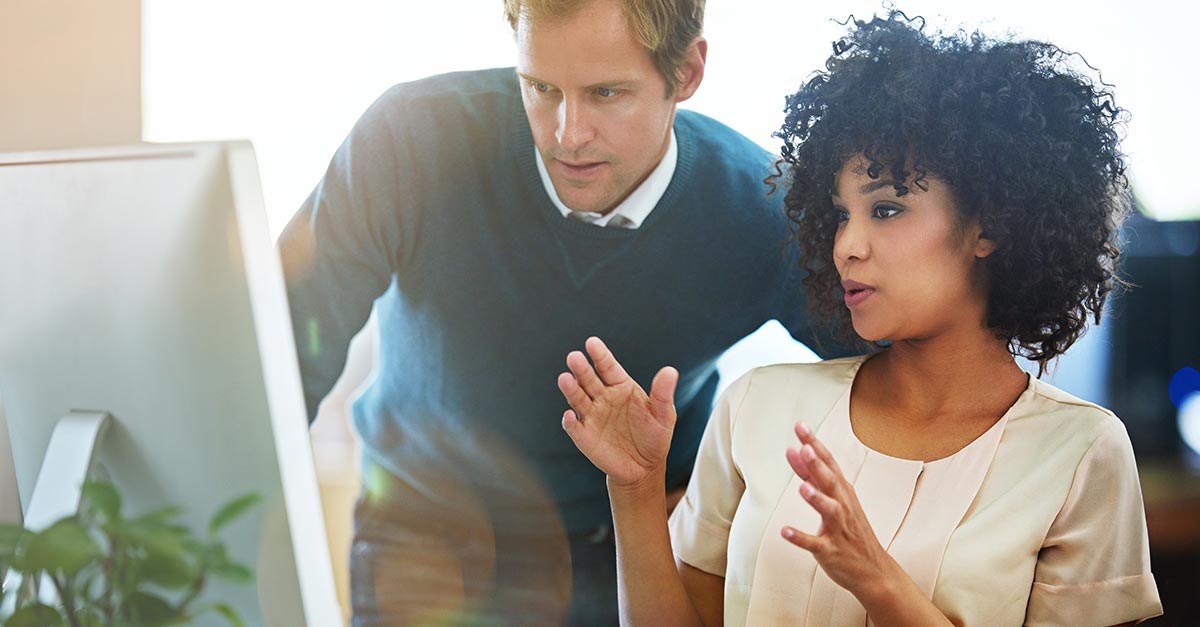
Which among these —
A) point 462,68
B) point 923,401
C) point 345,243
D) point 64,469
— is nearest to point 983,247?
point 923,401

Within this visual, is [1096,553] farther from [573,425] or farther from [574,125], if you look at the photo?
[574,125]

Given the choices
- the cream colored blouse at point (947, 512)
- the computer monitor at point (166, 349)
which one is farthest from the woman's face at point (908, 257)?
the computer monitor at point (166, 349)

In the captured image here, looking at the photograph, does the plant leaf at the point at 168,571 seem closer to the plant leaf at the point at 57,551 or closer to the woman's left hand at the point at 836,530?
the plant leaf at the point at 57,551

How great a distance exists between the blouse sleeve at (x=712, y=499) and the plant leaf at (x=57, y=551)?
82 cm

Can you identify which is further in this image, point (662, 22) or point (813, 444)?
point (662, 22)

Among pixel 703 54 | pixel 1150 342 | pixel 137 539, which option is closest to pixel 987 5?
pixel 703 54

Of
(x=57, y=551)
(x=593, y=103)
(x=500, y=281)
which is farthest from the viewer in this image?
(x=500, y=281)

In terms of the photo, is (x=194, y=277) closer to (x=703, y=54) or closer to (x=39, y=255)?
(x=39, y=255)

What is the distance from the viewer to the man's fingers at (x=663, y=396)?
1342 millimetres

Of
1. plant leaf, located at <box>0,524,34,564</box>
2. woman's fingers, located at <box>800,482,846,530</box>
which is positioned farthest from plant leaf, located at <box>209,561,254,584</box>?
woman's fingers, located at <box>800,482,846,530</box>

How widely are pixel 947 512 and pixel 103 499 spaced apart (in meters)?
0.93

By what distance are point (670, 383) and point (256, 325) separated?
0.69 m

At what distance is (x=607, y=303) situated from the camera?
1.53 meters

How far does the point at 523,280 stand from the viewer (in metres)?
1.55
